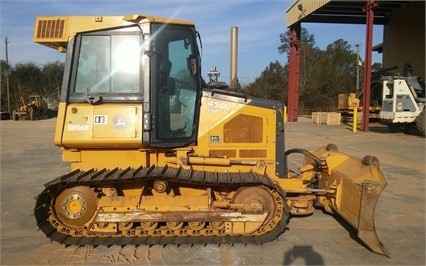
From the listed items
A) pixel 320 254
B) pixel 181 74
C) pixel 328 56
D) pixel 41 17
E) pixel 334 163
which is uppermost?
pixel 328 56

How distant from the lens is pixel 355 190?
4957 mm

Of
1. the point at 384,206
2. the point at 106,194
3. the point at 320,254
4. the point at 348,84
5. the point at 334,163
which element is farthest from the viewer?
the point at 348,84

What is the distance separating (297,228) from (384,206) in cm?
218

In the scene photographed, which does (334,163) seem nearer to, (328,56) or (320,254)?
(320,254)

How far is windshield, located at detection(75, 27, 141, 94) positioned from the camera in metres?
5.02

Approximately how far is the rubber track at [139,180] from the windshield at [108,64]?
1.13m

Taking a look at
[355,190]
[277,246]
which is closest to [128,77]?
[277,246]

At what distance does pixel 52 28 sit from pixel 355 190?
4.53 m

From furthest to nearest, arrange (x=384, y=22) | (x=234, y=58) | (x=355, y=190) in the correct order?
(x=384, y=22), (x=234, y=58), (x=355, y=190)

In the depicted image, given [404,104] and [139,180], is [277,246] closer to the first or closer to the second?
[139,180]

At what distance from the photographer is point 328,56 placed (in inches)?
2194

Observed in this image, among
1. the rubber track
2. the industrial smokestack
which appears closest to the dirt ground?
the rubber track

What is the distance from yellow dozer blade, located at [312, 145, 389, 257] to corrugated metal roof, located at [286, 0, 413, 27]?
20.9 m

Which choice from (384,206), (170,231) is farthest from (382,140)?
(170,231)
